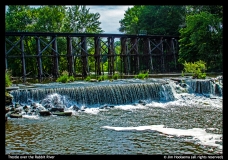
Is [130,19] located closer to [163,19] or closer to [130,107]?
[163,19]

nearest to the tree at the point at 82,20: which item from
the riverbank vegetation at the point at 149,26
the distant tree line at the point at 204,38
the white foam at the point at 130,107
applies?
the riverbank vegetation at the point at 149,26

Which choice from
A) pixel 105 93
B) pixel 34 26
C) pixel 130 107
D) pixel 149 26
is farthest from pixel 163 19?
pixel 130 107

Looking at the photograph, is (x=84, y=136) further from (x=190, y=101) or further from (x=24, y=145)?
(x=190, y=101)

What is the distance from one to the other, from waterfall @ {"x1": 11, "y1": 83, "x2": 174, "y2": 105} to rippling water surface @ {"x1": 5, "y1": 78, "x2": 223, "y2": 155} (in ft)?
4.79

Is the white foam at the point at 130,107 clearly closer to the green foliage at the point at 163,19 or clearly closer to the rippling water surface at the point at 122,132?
the rippling water surface at the point at 122,132

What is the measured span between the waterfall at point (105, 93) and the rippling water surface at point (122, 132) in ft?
4.79

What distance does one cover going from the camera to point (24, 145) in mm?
8008

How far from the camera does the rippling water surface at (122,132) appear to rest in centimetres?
761

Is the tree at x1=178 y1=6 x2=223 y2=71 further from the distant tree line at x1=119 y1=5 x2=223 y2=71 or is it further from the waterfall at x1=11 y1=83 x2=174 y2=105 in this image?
the waterfall at x1=11 y1=83 x2=174 y2=105

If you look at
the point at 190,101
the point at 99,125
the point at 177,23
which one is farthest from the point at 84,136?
the point at 177,23

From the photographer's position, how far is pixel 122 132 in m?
9.48

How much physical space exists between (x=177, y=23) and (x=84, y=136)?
3301cm

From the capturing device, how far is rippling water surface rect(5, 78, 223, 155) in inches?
299
